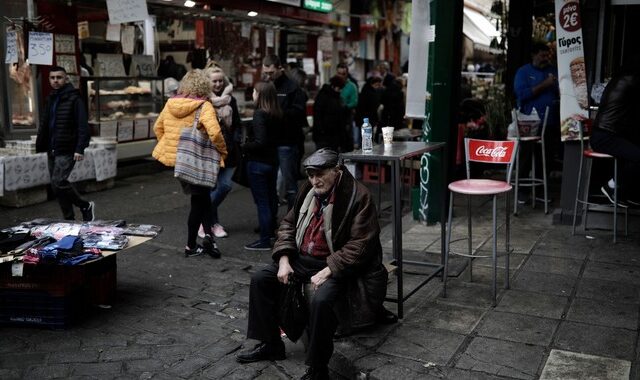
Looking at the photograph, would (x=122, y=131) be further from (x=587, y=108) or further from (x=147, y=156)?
(x=587, y=108)

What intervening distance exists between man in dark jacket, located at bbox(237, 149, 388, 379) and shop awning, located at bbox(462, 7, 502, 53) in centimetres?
1795

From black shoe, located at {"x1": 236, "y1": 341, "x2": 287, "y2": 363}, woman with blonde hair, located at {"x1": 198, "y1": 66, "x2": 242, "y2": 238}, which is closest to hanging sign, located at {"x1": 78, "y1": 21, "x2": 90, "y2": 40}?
woman with blonde hair, located at {"x1": 198, "y1": 66, "x2": 242, "y2": 238}

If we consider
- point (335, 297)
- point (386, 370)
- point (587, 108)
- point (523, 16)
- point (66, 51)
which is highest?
point (523, 16)

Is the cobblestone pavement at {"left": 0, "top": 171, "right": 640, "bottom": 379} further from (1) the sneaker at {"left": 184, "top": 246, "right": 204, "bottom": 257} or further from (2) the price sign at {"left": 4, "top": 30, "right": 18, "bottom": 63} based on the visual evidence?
(2) the price sign at {"left": 4, "top": 30, "right": 18, "bottom": 63}

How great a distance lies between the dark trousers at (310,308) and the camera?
13.7 feet

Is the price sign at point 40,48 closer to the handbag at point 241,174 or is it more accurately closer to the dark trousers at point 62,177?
the dark trousers at point 62,177

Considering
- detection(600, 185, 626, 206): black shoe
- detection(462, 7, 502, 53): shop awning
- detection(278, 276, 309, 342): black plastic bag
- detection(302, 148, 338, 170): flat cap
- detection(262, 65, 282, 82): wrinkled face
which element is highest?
detection(462, 7, 502, 53): shop awning

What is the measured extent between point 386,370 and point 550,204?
5.61 metres

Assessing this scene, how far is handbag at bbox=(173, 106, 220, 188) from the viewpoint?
6.76 meters

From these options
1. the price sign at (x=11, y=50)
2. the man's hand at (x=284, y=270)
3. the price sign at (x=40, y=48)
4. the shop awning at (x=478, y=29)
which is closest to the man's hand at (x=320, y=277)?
the man's hand at (x=284, y=270)

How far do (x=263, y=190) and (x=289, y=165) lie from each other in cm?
87

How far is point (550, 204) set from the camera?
9188mm

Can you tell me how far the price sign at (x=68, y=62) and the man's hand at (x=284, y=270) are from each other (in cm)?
827

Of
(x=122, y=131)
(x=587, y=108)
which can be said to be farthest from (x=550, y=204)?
(x=122, y=131)
